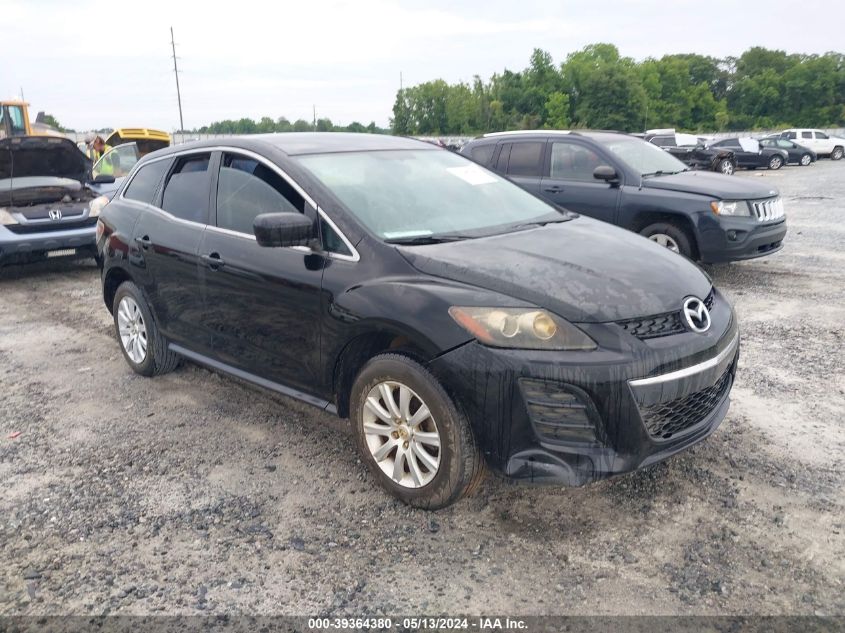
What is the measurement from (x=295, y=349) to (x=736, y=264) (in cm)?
729

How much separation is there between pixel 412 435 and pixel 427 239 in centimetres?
98

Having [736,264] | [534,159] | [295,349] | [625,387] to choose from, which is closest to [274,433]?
[295,349]

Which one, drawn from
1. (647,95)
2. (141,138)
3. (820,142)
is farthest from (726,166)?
(647,95)

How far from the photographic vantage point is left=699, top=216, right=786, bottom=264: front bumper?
7625 millimetres

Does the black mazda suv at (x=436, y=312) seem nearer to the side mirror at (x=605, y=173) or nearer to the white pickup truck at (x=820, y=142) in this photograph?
the side mirror at (x=605, y=173)

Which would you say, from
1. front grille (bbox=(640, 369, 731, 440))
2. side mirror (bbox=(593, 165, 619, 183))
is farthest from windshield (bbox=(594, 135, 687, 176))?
front grille (bbox=(640, 369, 731, 440))

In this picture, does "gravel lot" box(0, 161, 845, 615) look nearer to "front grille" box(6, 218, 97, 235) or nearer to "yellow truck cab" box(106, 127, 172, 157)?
"front grille" box(6, 218, 97, 235)

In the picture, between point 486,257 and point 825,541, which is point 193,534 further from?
point 825,541

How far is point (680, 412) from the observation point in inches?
122

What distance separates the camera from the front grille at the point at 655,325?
2.98 m

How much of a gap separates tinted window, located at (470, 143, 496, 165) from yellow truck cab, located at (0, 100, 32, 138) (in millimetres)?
15549

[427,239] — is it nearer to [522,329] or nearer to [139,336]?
[522,329]

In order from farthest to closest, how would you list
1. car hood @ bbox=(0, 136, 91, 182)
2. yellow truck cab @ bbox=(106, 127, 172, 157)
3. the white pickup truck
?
the white pickup truck < yellow truck cab @ bbox=(106, 127, 172, 157) < car hood @ bbox=(0, 136, 91, 182)

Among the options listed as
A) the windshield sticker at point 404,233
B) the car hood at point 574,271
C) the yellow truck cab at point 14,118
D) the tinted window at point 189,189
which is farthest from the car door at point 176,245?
the yellow truck cab at point 14,118
